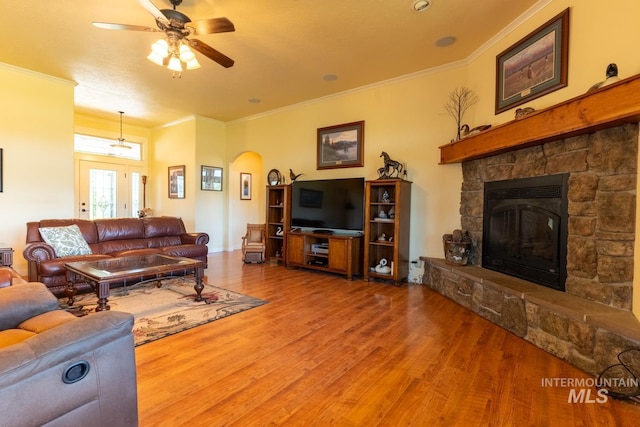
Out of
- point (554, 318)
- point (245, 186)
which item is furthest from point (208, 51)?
point (245, 186)

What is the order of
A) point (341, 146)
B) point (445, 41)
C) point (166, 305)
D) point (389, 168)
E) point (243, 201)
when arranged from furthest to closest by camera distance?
point (243, 201)
point (341, 146)
point (389, 168)
point (445, 41)
point (166, 305)

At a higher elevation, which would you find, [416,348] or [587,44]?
[587,44]

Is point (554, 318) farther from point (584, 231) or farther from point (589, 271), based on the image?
point (584, 231)

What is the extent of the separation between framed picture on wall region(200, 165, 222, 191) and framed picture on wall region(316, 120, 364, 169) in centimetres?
279

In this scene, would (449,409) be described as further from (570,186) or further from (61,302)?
(61,302)

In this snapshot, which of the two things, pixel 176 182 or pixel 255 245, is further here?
pixel 176 182

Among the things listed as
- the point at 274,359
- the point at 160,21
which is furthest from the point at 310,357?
the point at 160,21

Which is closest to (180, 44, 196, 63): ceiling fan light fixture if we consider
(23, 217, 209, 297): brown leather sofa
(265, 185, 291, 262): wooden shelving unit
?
(23, 217, 209, 297): brown leather sofa

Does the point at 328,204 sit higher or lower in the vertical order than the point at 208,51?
lower

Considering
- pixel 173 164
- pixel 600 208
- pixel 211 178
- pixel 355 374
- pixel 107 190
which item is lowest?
pixel 355 374

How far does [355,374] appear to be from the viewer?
2047mm

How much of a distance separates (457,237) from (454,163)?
1.03 metres

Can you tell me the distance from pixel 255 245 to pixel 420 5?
445 centimetres

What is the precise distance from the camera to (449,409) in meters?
1.71
